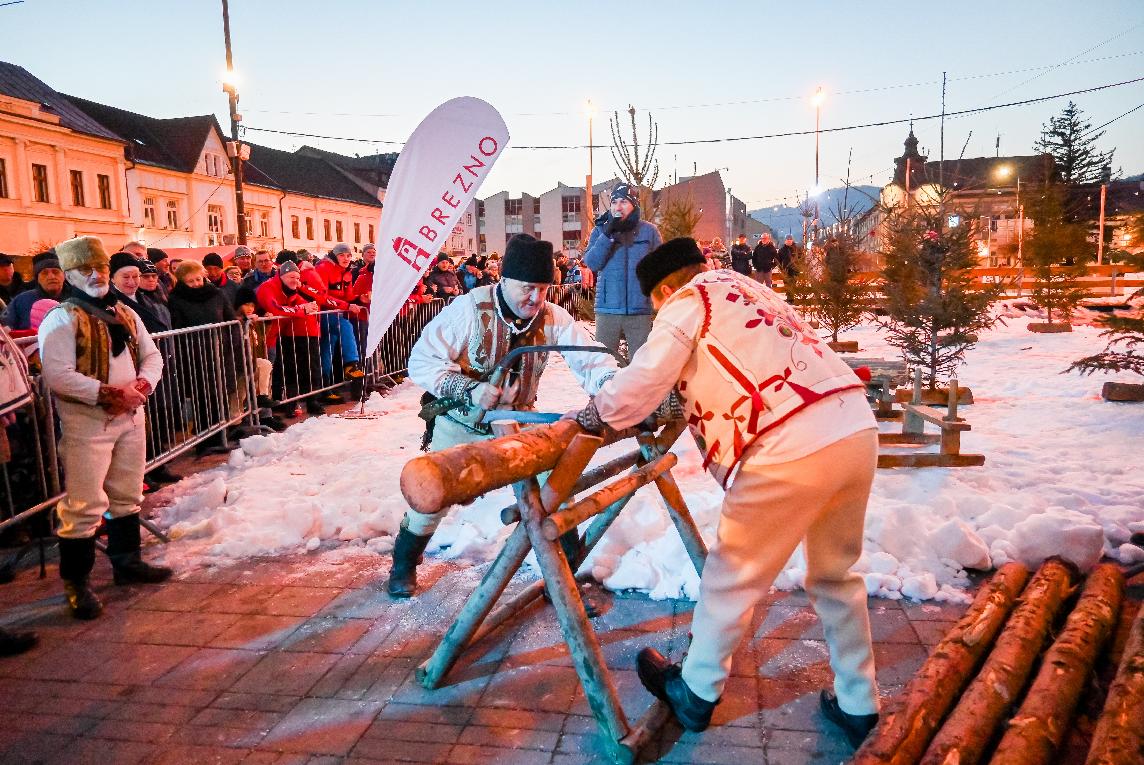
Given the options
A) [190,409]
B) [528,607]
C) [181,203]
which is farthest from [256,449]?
[181,203]

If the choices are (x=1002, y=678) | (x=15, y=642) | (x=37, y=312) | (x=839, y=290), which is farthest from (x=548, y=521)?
(x=839, y=290)

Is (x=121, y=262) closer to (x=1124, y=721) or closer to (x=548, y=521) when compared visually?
(x=548, y=521)

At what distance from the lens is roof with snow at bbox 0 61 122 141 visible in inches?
1341

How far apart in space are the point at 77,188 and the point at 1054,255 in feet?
128

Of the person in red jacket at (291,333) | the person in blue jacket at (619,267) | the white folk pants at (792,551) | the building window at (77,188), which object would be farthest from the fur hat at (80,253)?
the building window at (77,188)

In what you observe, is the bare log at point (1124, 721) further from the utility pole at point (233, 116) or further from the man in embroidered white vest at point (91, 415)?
the utility pole at point (233, 116)

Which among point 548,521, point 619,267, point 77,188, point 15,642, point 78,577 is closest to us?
point 548,521

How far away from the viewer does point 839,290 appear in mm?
14523

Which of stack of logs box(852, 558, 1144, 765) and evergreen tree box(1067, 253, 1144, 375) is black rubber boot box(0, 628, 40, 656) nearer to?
stack of logs box(852, 558, 1144, 765)

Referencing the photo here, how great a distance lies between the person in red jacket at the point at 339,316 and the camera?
32.9ft

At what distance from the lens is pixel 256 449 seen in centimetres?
734

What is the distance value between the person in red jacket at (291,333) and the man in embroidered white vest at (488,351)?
214 inches

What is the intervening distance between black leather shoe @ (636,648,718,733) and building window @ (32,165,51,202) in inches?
1558

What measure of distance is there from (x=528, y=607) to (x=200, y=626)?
166 centimetres
